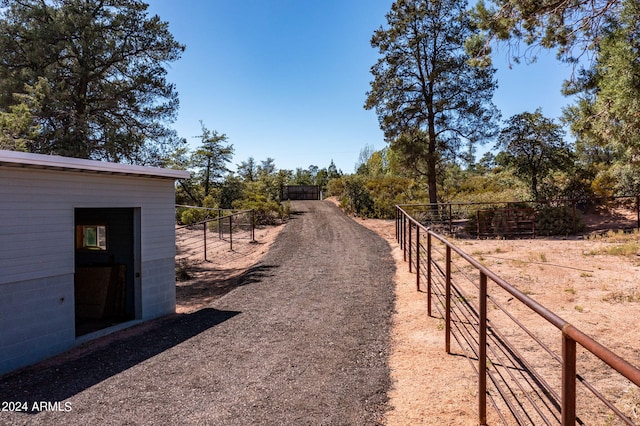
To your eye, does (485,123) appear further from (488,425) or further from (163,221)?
(488,425)

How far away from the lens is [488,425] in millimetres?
2443

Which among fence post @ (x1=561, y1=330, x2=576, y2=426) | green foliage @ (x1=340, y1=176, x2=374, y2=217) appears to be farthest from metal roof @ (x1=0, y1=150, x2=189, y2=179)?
green foliage @ (x1=340, y1=176, x2=374, y2=217)

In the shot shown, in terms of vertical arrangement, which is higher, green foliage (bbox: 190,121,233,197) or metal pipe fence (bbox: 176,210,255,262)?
green foliage (bbox: 190,121,233,197)

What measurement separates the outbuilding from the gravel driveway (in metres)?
0.52

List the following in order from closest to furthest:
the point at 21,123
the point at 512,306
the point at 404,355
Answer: the point at 404,355 → the point at 512,306 → the point at 21,123

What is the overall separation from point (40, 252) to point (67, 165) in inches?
47.8

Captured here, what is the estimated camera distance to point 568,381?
1357mm

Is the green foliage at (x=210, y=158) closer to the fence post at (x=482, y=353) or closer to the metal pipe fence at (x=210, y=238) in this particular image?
the metal pipe fence at (x=210, y=238)

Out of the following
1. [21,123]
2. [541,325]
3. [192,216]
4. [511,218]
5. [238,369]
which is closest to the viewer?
[238,369]

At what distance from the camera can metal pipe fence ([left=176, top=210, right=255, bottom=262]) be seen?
12586 millimetres

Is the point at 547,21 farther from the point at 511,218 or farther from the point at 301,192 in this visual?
the point at 301,192

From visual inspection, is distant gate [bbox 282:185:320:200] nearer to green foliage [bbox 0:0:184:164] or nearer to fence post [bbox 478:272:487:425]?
green foliage [bbox 0:0:184:164]

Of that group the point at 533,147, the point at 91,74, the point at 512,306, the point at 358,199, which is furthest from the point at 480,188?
the point at 91,74

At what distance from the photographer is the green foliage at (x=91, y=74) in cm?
909
